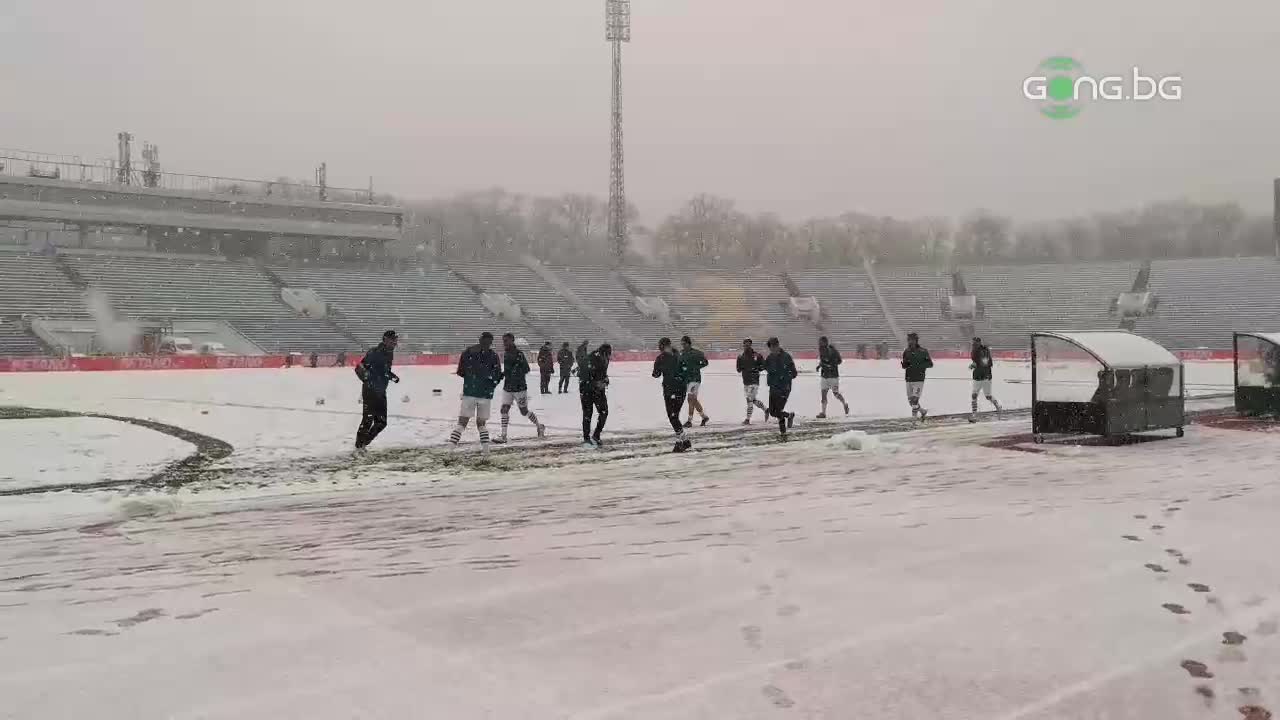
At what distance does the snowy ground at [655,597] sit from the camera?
5.01 meters

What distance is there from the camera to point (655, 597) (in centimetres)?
687

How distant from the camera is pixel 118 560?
8.05 m

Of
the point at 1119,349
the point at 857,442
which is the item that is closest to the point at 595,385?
the point at 857,442

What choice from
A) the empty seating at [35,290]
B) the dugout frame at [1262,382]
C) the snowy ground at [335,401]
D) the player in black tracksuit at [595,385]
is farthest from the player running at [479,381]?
the empty seating at [35,290]

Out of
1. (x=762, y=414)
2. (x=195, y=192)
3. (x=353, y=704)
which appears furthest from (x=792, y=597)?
(x=195, y=192)

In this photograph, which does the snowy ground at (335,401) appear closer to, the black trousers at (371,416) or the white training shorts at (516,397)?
the black trousers at (371,416)

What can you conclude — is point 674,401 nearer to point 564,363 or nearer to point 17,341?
point 564,363

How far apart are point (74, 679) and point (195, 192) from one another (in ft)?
236

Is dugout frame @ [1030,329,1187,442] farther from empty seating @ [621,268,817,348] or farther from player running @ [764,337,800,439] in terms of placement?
empty seating @ [621,268,817,348]

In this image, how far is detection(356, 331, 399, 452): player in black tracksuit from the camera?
15047mm

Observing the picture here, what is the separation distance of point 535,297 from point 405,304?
30.1ft

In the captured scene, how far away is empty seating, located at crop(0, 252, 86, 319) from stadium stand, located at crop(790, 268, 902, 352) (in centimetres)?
4161

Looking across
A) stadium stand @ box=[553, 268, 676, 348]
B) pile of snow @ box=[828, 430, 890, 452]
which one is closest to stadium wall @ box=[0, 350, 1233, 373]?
stadium stand @ box=[553, 268, 676, 348]

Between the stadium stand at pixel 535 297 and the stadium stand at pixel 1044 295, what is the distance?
2526 centimetres
